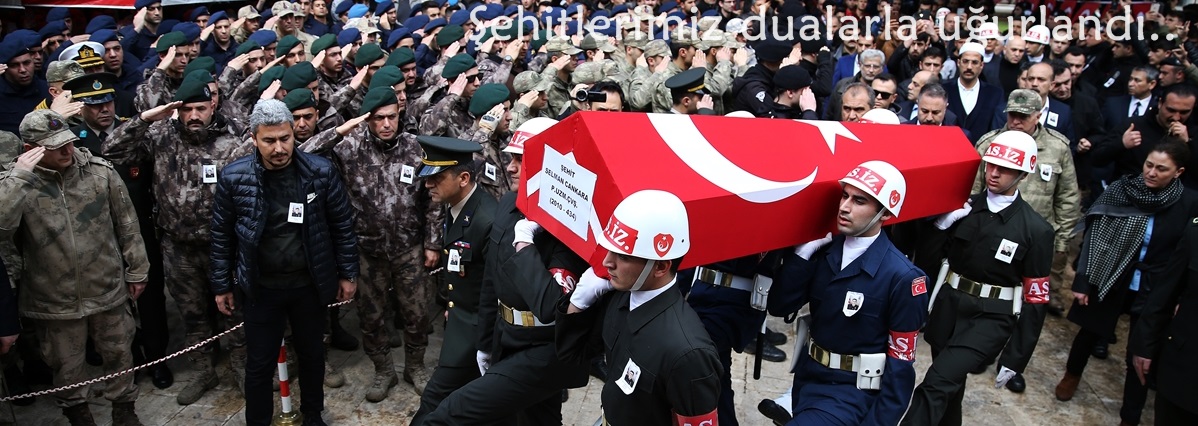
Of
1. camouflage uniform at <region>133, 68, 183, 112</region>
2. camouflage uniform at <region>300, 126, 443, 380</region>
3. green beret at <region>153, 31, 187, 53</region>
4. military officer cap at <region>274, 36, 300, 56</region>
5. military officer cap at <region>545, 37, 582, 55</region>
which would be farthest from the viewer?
military officer cap at <region>545, 37, 582, 55</region>

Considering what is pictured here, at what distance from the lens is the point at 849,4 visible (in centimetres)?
1288

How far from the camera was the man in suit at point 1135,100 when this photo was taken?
7332 millimetres

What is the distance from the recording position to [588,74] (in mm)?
6980


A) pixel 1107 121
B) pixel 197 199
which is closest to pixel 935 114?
pixel 1107 121

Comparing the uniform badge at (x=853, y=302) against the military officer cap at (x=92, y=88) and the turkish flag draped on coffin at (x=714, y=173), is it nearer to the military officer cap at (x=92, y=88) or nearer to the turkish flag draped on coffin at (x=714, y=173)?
the turkish flag draped on coffin at (x=714, y=173)

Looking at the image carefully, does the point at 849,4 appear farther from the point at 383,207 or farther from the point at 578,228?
the point at 578,228

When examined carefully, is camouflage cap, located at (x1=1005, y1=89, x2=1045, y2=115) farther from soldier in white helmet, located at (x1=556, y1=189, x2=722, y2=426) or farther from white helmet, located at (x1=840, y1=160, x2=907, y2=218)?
soldier in white helmet, located at (x1=556, y1=189, x2=722, y2=426)

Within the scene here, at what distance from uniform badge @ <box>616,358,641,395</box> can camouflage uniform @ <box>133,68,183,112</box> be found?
4.94m

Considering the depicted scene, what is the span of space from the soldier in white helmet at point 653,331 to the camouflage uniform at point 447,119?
11.2 ft

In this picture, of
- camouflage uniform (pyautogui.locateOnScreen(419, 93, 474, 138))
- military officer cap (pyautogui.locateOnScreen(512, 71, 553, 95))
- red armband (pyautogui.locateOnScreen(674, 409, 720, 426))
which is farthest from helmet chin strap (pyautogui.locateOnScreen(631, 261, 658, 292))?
military officer cap (pyautogui.locateOnScreen(512, 71, 553, 95))

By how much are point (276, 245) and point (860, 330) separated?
2962 millimetres

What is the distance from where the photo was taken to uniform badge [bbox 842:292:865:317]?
133 inches

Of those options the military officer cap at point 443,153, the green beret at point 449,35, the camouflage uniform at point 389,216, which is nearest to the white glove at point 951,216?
the military officer cap at point 443,153

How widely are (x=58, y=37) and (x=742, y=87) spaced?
7.14m
